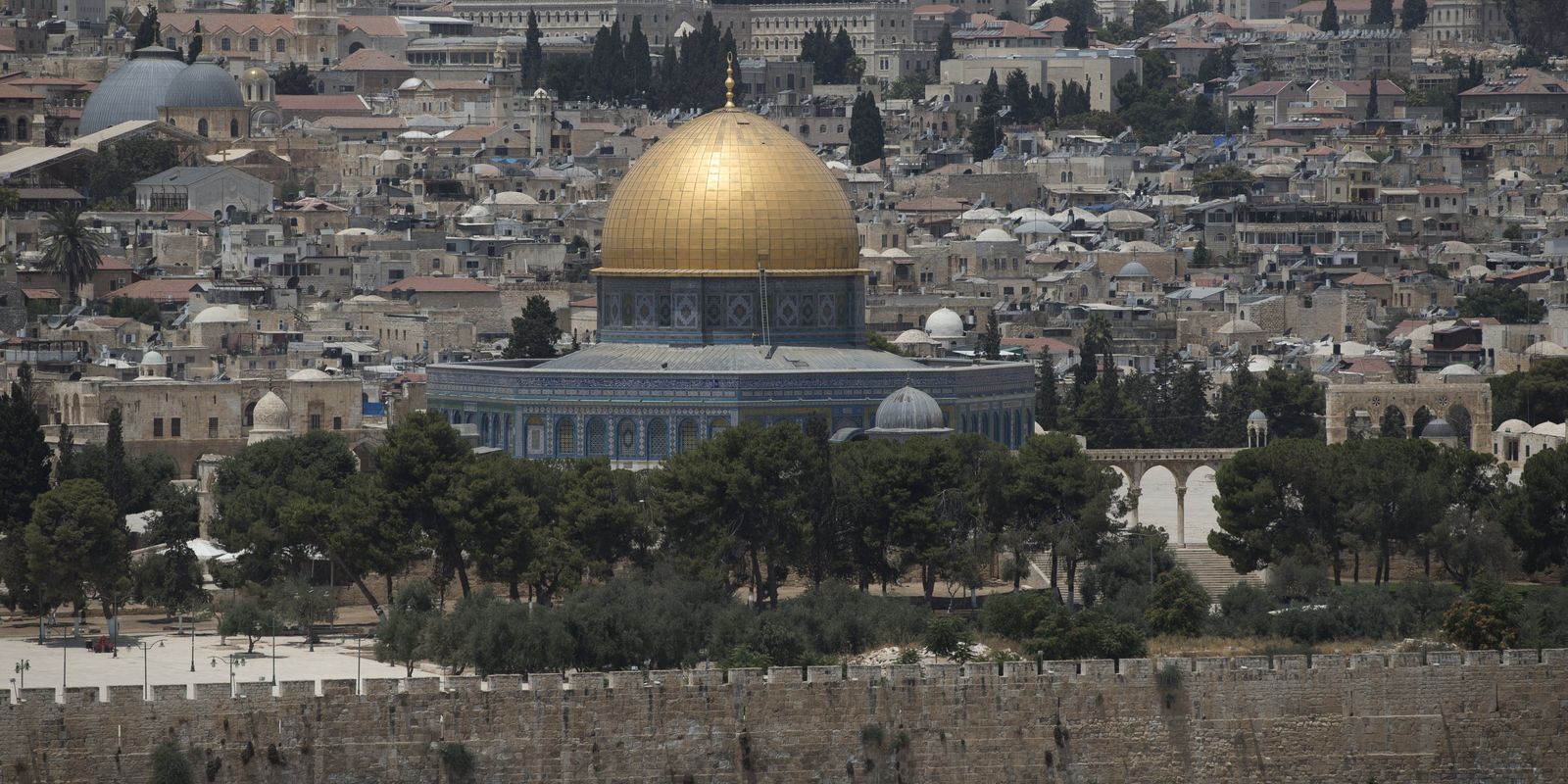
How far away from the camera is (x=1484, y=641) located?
4522 centimetres

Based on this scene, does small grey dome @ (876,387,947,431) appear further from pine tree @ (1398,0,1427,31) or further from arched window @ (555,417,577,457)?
pine tree @ (1398,0,1427,31)

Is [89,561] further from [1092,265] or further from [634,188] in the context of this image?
[1092,265]

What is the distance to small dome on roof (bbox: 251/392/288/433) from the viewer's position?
66125mm

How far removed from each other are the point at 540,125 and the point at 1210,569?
251 feet

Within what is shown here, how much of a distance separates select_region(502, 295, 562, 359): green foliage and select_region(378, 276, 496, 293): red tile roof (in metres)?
14.0

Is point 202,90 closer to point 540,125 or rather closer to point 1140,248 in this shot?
point 540,125

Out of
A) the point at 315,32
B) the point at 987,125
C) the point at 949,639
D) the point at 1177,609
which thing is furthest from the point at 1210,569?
the point at 315,32

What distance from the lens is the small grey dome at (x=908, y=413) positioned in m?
60.1

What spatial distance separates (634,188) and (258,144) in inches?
2453

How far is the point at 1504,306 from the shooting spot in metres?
93.8

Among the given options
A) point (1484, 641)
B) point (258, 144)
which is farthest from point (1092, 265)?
point (1484, 641)

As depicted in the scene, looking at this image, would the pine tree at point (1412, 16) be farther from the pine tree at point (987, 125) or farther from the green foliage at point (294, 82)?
the green foliage at point (294, 82)

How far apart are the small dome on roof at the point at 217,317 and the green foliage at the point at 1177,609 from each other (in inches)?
1419

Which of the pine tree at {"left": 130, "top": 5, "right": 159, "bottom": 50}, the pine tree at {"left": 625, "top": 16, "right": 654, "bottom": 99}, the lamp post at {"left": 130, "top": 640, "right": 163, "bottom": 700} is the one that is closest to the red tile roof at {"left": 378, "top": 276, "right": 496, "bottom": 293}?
the pine tree at {"left": 130, "top": 5, "right": 159, "bottom": 50}
